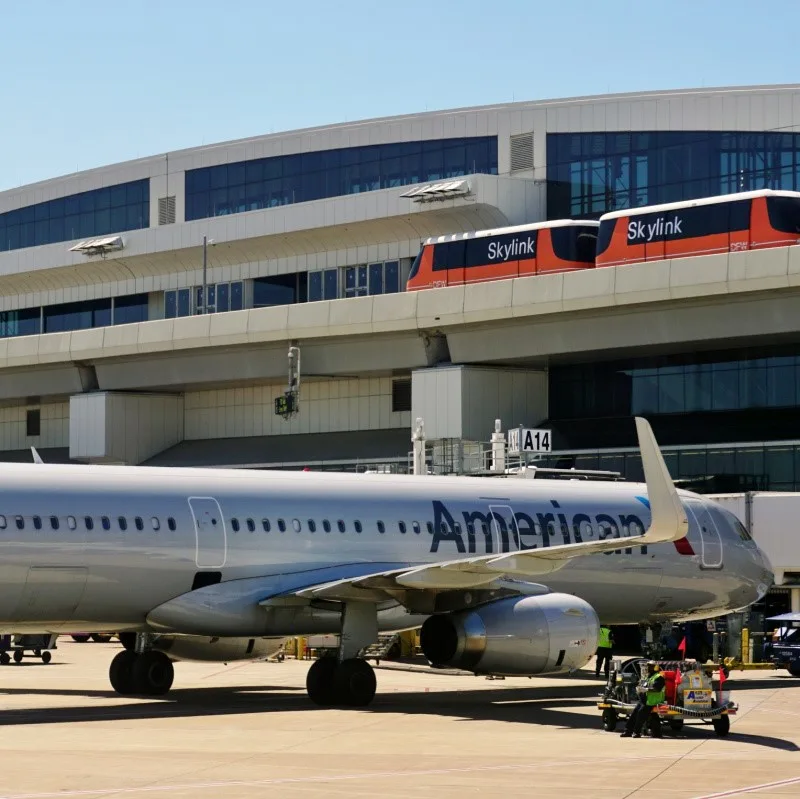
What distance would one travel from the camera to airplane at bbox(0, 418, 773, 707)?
25.5 metres

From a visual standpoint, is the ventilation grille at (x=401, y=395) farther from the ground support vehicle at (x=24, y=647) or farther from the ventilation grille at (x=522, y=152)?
the ground support vehicle at (x=24, y=647)

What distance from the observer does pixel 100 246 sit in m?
79.2

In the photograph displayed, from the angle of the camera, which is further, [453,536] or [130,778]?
[453,536]

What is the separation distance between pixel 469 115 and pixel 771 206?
20.5 metres

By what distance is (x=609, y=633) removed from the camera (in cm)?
3784

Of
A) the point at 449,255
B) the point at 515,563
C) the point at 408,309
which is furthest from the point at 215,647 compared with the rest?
the point at 449,255

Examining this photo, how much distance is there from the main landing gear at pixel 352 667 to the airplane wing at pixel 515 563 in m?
0.33

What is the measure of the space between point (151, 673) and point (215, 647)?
4.95 ft

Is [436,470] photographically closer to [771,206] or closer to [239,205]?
[771,206]

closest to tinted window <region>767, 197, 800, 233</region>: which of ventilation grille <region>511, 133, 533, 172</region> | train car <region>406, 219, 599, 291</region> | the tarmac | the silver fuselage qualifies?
train car <region>406, 219, 599, 291</region>

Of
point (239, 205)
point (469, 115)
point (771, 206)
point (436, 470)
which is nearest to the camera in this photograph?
point (771, 206)

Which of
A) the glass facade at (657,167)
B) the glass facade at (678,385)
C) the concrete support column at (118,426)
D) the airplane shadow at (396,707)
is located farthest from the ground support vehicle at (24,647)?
the glass facade at (657,167)

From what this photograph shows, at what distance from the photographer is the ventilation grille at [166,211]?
79438 mm

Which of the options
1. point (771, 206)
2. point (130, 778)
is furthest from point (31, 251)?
point (130, 778)
